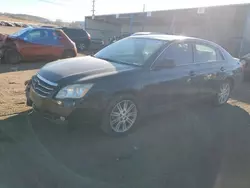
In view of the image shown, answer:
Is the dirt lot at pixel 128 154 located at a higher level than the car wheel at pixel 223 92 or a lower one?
lower

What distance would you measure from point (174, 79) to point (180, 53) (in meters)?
0.62

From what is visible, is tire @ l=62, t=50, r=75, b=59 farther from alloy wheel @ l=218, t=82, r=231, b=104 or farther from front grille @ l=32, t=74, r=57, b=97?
front grille @ l=32, t=74, r=57, b=97

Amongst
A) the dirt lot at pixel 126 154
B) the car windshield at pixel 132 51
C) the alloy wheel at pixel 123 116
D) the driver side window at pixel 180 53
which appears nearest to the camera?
the dirt lot at pixel 126 154

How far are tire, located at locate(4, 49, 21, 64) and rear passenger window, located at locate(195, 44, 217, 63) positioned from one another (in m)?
7.78

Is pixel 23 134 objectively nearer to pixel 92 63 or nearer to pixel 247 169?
pixel 92 63

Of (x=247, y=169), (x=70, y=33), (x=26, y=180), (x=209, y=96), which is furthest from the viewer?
(x=70, y=33)

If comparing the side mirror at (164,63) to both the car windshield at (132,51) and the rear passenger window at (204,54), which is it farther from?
the rear passenger window at (204,54)

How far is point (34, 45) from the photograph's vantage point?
10.9m

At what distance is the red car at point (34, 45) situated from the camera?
34.0 feet

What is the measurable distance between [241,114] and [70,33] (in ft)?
51.5

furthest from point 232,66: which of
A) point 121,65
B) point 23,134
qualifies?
point 23,134

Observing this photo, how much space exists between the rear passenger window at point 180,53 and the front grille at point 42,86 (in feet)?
6.71

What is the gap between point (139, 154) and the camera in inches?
148

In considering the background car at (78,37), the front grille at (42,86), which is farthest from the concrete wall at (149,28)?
the front grille at (42,86)
